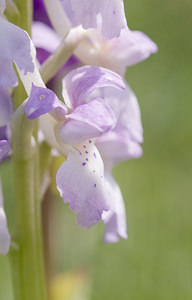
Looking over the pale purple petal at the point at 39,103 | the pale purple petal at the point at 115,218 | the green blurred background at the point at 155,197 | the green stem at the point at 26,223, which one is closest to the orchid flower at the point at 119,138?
the pale purple petal at the point at 115,218

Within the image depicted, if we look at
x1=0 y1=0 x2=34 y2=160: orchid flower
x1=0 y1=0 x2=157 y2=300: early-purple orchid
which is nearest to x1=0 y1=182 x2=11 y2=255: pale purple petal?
x1=0 y1=0 x2=157 y2=300: early-purple orchid

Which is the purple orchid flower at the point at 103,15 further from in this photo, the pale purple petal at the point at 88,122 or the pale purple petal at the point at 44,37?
the pale purple petal at the point at 44,37

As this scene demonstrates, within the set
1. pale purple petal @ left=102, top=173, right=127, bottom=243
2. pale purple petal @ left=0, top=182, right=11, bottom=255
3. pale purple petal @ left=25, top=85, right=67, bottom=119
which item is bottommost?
pale purple petal @ left=102, top=173, right=127, bottom=243

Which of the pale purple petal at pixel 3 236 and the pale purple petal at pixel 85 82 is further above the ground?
the pale purple petal at pixel 85 82

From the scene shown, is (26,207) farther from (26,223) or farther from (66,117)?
(66,117)

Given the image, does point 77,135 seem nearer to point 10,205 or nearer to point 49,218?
point 49,218

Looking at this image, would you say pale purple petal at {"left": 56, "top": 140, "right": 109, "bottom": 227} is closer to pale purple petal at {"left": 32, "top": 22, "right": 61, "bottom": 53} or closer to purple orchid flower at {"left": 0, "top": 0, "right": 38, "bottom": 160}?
purple orchid flower at {"left": 0, "top": 0, "right": 38, "bottom": 160}
